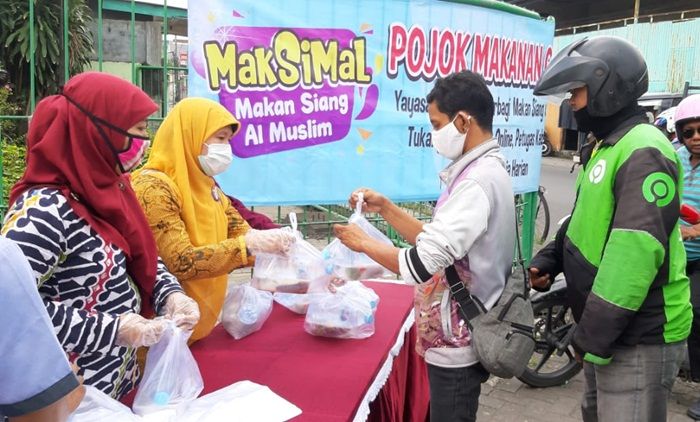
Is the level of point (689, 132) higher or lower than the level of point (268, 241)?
higher

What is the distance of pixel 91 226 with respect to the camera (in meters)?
1.55

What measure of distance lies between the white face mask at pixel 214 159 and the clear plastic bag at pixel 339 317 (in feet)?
2.06

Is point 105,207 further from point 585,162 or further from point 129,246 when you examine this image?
point 585,162

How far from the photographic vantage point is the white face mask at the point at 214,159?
2117mm

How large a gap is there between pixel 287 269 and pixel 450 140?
2.44 feet

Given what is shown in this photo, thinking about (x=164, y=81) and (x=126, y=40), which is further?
(x=126, y=40)

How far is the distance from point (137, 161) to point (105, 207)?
0.23 m

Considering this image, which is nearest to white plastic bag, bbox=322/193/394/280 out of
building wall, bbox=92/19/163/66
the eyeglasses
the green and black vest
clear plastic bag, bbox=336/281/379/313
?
clear plastic bag, bbox=336/281/379/313

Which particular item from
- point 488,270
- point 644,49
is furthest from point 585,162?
point 644,49

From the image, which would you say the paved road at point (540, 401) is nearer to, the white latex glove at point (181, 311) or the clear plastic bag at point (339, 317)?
the clear plastic bag at point (339, 317)

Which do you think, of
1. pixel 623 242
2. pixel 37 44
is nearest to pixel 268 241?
pixel 623 242

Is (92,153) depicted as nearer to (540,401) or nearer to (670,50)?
(540,401)

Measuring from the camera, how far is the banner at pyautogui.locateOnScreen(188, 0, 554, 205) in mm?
3021

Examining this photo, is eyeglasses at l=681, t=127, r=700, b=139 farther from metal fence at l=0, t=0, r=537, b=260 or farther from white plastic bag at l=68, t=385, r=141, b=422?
white plastic bag at l=68, t=385, r=141, b=422
